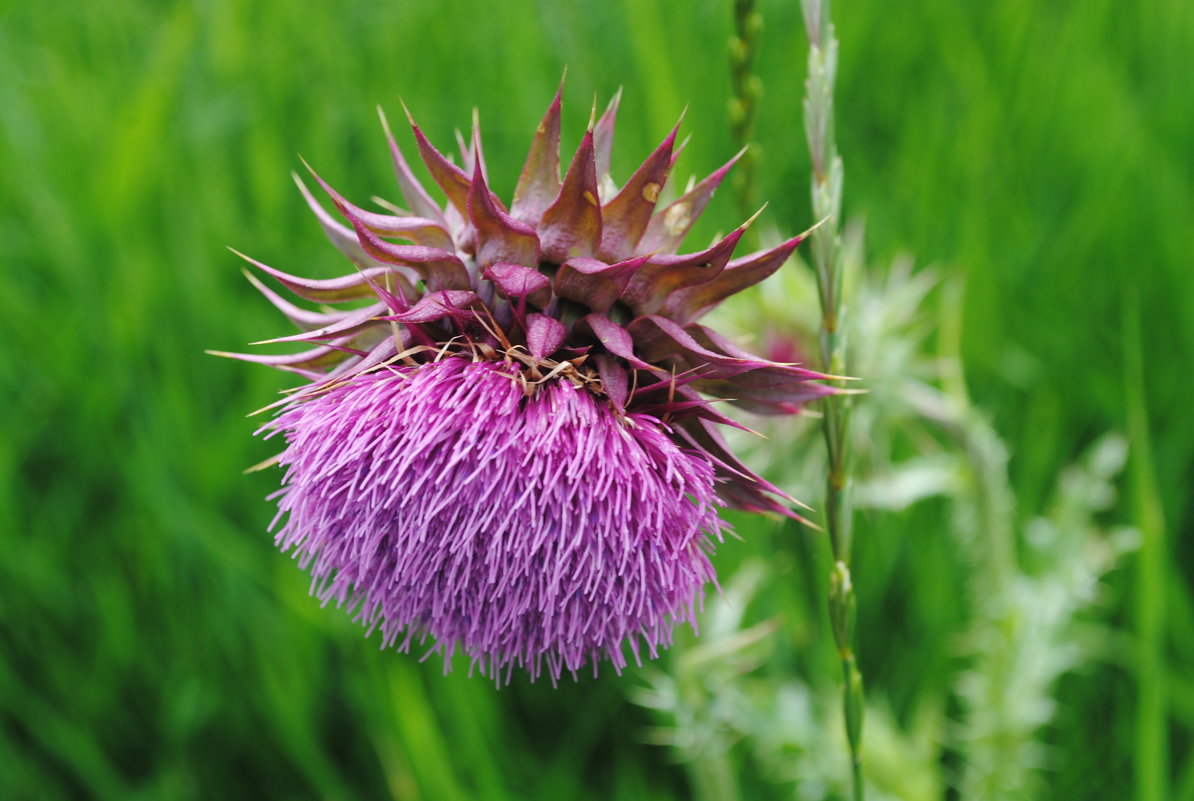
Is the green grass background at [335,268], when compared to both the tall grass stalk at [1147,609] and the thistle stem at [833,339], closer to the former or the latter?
the tall grass stalk at [1147,609]

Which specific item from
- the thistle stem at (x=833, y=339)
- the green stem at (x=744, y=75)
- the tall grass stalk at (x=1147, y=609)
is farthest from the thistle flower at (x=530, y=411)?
the tall grass stalk at (x=1147, y=609)

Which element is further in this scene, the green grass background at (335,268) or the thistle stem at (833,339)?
the green grass background at (335,268)

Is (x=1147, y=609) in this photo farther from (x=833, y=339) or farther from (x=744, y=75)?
(x=744, y=75)

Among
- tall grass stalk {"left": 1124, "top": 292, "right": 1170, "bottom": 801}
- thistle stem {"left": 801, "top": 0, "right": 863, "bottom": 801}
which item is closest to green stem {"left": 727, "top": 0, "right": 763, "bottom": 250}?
thistle stem {"left": 801, "top": 0, "right": 863, "bottom": 801}

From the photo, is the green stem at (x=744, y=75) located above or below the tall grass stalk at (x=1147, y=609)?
above

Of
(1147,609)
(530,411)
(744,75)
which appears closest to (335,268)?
(744,75)

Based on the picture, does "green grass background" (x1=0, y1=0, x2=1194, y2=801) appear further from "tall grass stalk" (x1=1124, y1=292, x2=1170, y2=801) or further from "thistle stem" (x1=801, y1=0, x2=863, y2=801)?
"thistle stem" (x1=801, y1=0, x2=863, y2=801)
